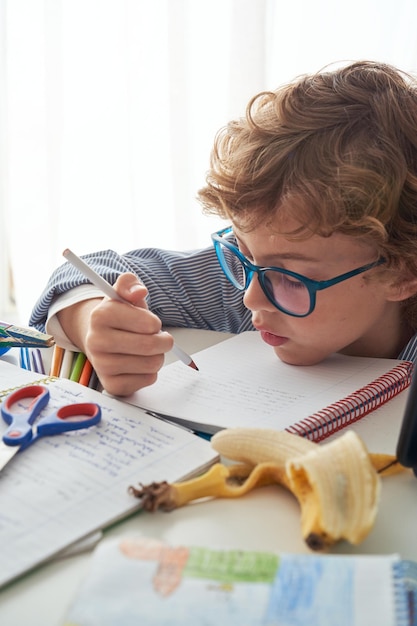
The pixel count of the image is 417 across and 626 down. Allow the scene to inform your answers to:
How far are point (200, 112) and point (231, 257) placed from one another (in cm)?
117

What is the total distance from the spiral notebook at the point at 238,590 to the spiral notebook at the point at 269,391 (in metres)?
0.23

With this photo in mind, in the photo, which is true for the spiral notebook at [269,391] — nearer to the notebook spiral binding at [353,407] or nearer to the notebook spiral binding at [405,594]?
the notebook spiral binding at [353,407]

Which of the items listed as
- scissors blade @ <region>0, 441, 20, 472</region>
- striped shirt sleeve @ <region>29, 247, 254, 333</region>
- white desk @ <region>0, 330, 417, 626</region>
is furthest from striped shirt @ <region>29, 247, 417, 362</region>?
white desk @ <region>0, 330, 417, 626</region>

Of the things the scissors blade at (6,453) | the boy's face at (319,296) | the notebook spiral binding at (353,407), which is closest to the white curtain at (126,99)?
the boy's face at (319,296)

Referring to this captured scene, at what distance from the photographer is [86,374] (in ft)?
2.66

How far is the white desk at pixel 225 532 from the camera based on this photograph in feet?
1.37

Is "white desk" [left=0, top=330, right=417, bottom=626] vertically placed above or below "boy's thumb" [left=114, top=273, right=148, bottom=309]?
below

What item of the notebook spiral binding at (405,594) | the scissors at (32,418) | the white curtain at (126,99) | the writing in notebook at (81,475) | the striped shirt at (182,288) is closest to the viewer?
the notebook spiral binding at (405,594)

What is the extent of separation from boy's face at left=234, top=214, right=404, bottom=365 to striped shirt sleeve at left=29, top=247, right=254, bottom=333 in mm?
236

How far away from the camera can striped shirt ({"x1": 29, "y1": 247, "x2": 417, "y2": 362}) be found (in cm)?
105

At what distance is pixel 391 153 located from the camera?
2.52 feet

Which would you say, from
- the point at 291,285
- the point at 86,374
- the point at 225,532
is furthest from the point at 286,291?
the point at 225,532

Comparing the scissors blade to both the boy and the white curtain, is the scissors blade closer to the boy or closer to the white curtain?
the boy

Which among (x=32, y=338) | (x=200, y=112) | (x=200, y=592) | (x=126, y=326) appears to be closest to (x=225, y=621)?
(x=200, y=592)
